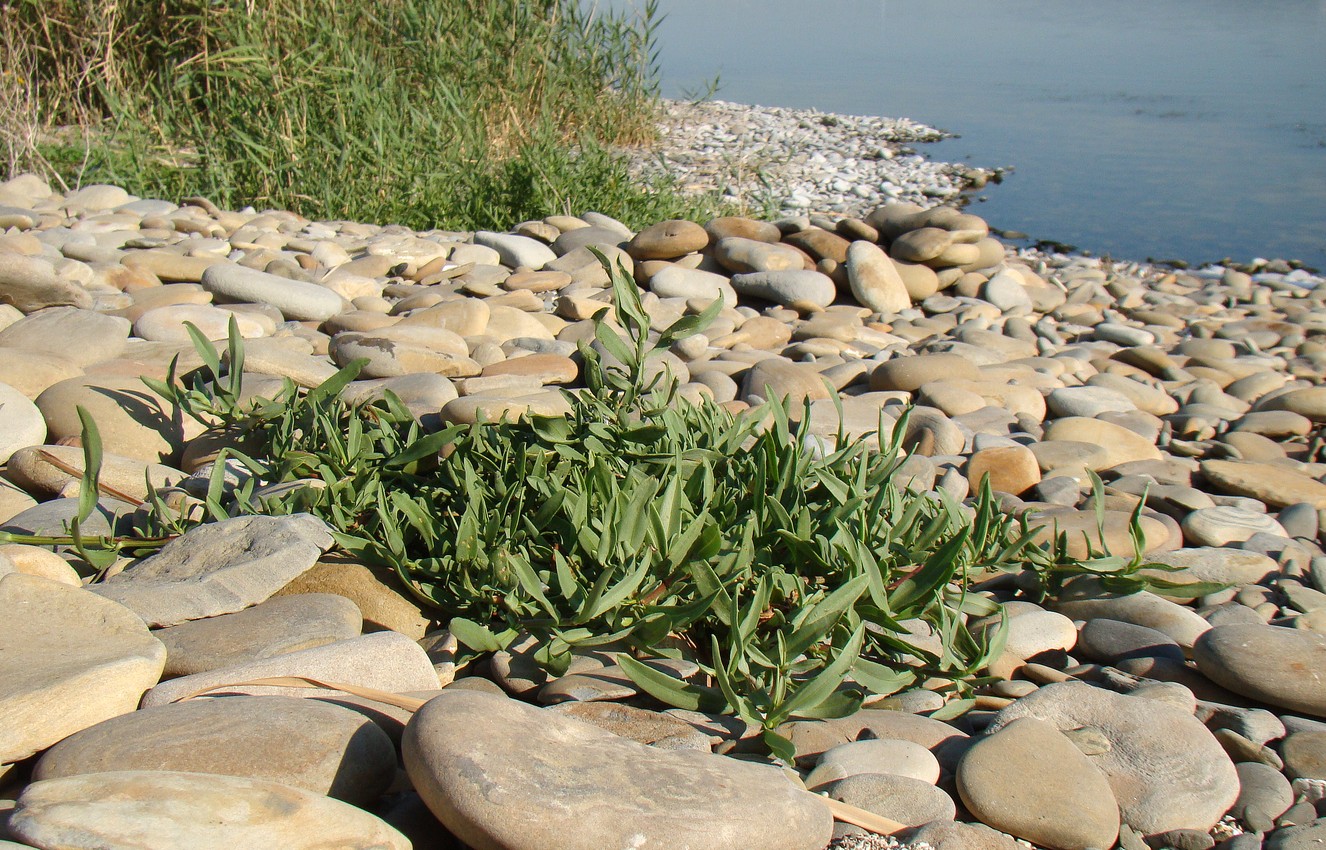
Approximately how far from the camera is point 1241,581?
2.61 metres

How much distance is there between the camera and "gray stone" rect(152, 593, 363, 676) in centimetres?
177

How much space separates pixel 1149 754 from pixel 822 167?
10.0 meters

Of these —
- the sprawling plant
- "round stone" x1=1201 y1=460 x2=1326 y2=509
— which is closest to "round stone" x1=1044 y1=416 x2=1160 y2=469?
"round stone" x1=1201 y1=460 x2=1326 y2=509

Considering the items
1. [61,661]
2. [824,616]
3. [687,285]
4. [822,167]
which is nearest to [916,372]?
[687,285]

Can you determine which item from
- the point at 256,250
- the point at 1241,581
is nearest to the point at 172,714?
the point at 1241,581

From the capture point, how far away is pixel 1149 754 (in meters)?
1.75

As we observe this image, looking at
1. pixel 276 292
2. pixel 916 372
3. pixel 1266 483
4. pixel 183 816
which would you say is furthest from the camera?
pixel 916 372

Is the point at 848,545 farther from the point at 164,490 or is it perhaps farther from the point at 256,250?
the point at 256,250

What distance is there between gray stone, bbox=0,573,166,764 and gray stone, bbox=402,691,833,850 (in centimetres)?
48

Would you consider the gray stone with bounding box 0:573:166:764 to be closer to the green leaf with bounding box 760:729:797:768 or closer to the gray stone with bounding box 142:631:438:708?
the gray stone with bounding box 142:631:438:708

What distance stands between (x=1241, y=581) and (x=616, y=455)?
1550 millimetres

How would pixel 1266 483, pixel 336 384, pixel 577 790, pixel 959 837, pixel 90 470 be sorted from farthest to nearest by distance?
pixel 1266 483, pixel 336 384, pixel 90 470, pixel 959 837, pixel 577 790

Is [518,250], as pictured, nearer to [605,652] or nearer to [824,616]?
[605,652]

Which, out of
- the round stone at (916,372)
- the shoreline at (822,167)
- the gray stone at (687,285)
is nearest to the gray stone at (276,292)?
the gray stone at (687,285)
